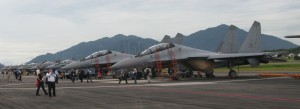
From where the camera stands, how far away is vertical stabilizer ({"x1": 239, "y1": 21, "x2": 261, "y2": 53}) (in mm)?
35656

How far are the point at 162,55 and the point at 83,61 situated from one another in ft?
49.8

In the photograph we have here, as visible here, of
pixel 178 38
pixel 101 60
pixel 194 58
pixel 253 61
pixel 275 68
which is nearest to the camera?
pixel 253 61

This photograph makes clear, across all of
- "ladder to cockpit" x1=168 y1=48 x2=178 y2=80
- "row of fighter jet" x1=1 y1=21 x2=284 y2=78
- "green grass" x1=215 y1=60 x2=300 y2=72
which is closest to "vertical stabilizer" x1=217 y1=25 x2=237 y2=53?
"row of fighter jet" x1=1 y1=21 x2=284 y2=78

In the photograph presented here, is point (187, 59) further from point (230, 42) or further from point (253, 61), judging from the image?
point (230, 42)

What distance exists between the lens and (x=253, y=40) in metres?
35.8

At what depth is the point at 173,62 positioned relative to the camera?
32.1 m

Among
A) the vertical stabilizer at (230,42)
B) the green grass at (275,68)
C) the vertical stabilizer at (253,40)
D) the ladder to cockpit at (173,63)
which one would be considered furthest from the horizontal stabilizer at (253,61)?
the green grass at (275,68)

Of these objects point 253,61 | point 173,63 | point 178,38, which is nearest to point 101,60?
point 178,38

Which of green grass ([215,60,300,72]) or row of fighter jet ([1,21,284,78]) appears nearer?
row of fighter jet ([1,21,284,78])

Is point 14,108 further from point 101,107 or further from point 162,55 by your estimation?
point 162,55

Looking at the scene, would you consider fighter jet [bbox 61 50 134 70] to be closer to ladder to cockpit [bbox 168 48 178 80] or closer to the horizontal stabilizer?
ladder to cockpit [bbox 168 48 178 80]

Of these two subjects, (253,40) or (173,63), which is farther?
(253,40)

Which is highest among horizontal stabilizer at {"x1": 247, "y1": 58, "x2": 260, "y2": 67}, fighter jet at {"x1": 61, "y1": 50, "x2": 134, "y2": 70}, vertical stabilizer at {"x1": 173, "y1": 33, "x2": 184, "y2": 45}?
vertical stabilizer at {"x1": 173, "y1": 33, "x2": 184, "y2": 45}

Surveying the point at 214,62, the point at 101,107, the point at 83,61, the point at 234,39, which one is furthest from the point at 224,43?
the point at 101,107
